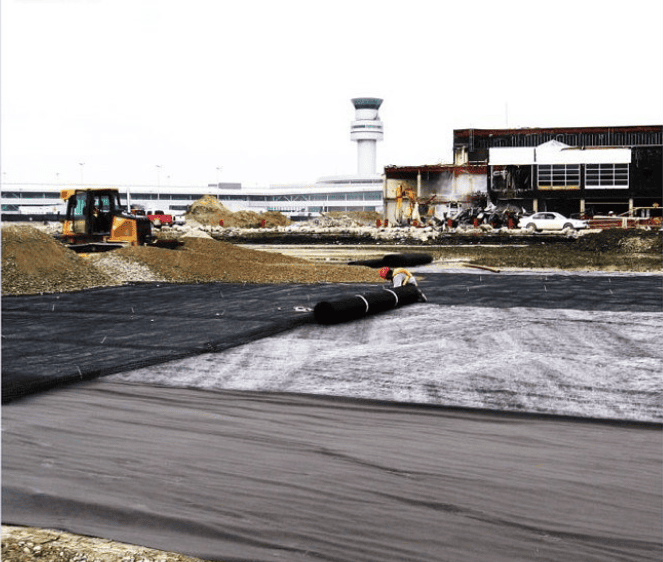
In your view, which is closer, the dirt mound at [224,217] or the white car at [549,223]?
the white car at [549,223]

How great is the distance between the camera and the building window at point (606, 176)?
2163 inches

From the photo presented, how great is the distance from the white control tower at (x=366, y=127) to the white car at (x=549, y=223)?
106286 millimetres

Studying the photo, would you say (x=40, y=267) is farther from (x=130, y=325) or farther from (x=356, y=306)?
(x=356, y=306)

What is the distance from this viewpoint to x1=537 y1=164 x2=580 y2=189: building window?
55.5m

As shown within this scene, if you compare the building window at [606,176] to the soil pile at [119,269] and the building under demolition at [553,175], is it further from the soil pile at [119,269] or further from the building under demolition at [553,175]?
the soil pile at [119,269]

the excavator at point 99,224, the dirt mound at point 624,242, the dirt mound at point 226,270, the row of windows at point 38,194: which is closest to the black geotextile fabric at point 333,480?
the dirt mound at point 226,270

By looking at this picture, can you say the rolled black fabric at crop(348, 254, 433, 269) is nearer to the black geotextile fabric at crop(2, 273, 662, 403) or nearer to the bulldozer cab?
the black geotextile fabric at crop(2, 273, 662, 403)

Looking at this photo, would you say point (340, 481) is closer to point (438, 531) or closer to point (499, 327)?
point (438, 531)

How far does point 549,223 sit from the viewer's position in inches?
1767

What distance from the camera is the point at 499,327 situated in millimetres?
10023

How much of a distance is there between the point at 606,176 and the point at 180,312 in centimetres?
4901

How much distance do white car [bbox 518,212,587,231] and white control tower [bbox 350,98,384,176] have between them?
106m

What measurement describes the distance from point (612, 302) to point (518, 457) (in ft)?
28.9

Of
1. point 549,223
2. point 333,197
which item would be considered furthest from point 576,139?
point 333,197
